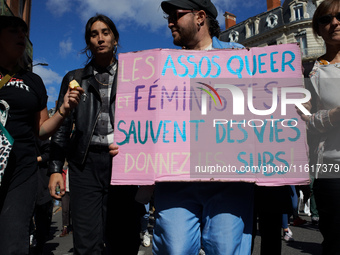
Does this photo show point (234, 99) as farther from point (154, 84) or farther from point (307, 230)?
point (307, 230)

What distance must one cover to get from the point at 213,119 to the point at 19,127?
1279mm

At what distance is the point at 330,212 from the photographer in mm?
1870

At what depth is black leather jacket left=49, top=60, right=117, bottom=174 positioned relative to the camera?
7.88ft

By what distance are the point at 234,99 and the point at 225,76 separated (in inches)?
6.6

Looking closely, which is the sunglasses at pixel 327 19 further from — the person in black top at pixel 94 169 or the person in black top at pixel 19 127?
the person in black top at pixel 19 127

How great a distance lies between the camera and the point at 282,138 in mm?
1888

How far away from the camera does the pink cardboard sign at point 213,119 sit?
188cm

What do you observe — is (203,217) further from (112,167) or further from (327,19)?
(327,19)

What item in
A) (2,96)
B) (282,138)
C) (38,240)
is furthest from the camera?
(38,240)

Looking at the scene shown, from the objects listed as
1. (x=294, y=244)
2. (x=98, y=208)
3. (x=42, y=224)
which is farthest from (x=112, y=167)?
(x=294, y=244)

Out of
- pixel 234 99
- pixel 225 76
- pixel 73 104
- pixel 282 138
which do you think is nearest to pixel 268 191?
pixel 282 138

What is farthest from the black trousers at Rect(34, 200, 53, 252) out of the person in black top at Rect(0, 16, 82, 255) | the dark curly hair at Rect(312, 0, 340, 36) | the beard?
the dark curly hair at Rect(312, 0, 340, 36)

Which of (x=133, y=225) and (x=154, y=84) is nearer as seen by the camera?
(x=154, y=84)

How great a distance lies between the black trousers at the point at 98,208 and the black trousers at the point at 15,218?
0.39m
